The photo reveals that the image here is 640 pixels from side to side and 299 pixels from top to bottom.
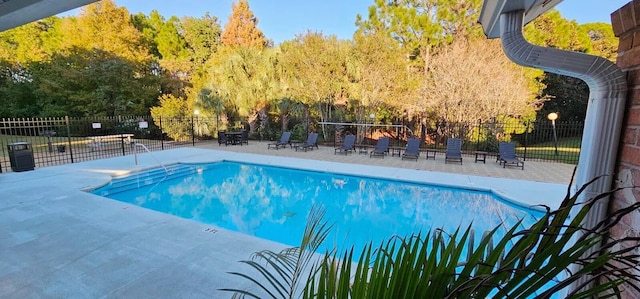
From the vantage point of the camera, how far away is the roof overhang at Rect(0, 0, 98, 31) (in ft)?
10.3

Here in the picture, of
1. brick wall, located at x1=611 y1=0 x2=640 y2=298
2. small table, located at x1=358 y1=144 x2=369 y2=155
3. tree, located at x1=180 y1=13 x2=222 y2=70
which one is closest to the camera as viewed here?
brick wall, located at x1=611 y1=0 x2=640 y2=298

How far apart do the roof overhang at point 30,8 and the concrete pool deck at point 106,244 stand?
9.26ft

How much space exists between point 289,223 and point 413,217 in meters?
2.58

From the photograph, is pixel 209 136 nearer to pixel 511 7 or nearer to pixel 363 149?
pixel 363 149

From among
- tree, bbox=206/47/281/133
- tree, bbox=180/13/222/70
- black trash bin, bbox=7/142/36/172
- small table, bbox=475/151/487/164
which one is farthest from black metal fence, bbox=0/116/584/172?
tree, bbox=180/13/222/70

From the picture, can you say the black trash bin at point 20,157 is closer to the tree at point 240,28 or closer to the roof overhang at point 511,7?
the roof overhang at point 511,7

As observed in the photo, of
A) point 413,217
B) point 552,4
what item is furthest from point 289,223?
point 552,4

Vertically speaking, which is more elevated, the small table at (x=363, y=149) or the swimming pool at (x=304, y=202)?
the small table at (x=363, y=149)

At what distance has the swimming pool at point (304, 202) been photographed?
5.60m

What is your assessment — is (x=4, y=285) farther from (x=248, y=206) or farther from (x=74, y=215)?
(x=248, y=206)

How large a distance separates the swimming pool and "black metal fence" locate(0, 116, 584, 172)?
157 inches

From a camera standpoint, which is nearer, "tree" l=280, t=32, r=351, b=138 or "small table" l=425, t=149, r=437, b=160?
"small table" l=425, t=149, r=437, b=160

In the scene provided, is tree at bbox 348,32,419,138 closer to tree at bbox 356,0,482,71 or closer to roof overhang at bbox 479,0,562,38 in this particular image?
tree at bbox 356,0,482,71

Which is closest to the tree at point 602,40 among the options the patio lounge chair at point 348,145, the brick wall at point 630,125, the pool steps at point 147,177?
the patio lounge chair at point 348,145
